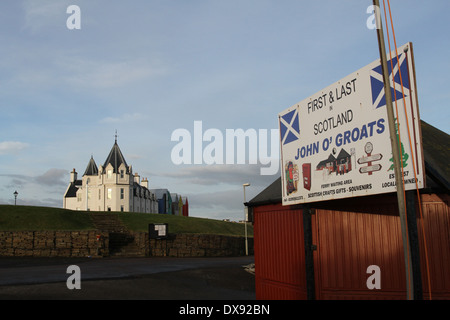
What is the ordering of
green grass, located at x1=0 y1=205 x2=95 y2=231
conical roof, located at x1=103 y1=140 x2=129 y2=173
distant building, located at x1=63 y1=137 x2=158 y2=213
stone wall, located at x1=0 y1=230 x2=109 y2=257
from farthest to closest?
conical roof, located at x1=103 y1=140 x2=129 y2=173 → distant building, located at x1=63 y1=137 x2=158 y2=213 → green grass, located at x1=0 y1=205 x2=95 y2=231 → stone wall, located at x1=0 y1=230 x2=109 y2=257

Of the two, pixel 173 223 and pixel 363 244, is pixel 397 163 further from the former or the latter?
pixel 173 223

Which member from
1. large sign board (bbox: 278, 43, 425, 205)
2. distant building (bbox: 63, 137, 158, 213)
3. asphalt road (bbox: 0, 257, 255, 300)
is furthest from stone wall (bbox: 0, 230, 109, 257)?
distant building (bbox: 63, 137, 158, 213)

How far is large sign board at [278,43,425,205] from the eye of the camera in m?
7.08

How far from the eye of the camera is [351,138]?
8.39 metres

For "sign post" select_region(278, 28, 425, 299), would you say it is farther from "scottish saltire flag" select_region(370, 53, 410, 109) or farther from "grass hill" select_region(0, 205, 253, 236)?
"grass hill" select_region(0, 205, 253, 236)

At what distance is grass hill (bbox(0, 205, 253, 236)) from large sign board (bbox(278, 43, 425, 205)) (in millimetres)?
29155

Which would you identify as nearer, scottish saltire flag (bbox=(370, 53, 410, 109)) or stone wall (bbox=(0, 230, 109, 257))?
scottish saltire flag (bbox=(370, 53, 410, 109))

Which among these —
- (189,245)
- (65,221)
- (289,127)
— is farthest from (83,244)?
(289,127)

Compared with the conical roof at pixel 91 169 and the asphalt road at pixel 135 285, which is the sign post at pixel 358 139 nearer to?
the asphalt road at pixel 135 285

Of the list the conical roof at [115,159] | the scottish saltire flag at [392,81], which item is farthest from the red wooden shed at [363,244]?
the conical roof at [115,159]
